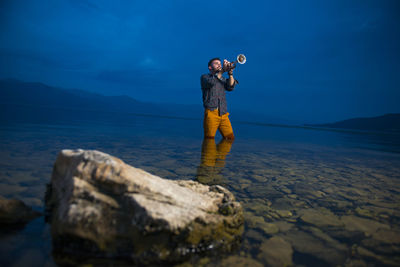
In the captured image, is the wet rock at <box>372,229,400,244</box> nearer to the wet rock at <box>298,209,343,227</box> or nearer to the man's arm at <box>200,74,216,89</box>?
the wet rock at <box>298,209,343,227</box>

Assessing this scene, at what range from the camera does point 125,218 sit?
186 centimetres

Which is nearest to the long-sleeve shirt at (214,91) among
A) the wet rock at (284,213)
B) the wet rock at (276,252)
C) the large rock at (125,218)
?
the wet rock at (284,213)

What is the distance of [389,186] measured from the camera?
4.22 m

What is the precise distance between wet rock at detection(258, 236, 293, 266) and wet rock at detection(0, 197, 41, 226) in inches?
92.5

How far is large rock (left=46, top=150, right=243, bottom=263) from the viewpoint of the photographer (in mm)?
1804


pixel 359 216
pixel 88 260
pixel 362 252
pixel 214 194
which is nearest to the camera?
pixel 88 260

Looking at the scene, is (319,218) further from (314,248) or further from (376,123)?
(376,123)

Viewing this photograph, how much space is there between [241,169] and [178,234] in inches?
130

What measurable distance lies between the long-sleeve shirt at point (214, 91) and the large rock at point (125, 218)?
6.33 metres

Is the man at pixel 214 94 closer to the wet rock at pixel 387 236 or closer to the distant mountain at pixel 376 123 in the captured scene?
the wet rock at pixel 387 236

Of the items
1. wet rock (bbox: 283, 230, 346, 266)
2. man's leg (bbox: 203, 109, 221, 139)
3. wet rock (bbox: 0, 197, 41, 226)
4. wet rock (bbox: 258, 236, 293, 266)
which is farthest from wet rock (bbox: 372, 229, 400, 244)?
man's leg (bbox: 203, 109, 221, 139)

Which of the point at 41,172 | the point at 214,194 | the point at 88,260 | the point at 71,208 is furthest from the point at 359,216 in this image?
the point at 41,172

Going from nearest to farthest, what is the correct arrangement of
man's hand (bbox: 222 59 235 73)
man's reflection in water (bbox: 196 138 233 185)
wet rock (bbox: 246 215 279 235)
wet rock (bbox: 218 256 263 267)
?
wet rock (bbox: 218 256 263 267) → wet rock (bbox: 246 215 279 235) → man's reflection in water (bbox: 196 138 233 185) → man's hand (bbox: 222 59 235 73)

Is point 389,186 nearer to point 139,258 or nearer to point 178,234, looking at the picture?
point 178,234
